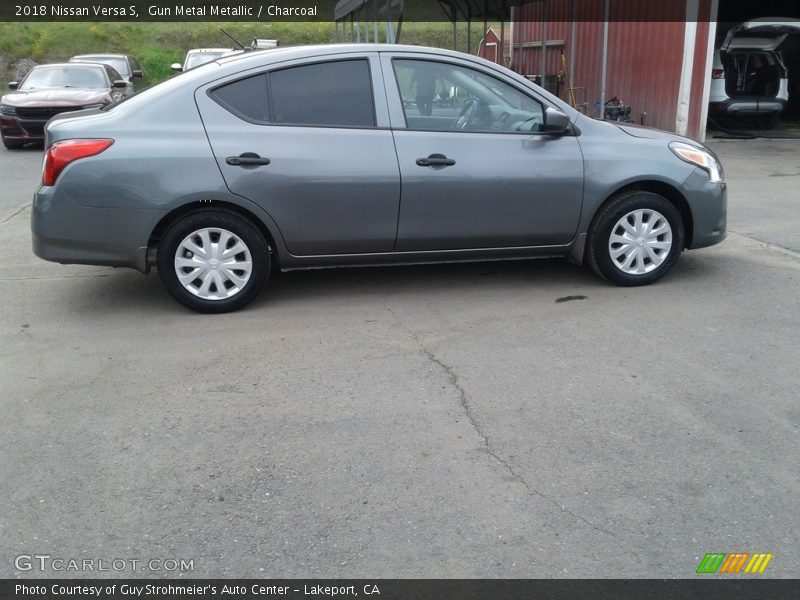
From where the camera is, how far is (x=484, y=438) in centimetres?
398

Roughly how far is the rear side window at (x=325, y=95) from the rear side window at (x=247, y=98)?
6 centimetres

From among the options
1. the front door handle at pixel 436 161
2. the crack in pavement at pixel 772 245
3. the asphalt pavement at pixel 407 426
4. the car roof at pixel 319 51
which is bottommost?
the crack in pavement at pixel 772 245

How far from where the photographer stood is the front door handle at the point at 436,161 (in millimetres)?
5773

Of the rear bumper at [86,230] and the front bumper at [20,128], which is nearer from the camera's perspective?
the rear bumper at [86,230]

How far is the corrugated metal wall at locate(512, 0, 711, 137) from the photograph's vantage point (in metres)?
14.1

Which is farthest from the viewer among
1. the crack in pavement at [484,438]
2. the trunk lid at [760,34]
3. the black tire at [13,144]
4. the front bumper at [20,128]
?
the trunk lid at [760,34]

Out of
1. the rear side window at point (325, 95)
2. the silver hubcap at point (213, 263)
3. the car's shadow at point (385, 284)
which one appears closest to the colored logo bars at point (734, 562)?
the car's shadow at point (385, 284)

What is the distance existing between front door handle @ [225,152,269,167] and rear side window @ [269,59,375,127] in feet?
1.01

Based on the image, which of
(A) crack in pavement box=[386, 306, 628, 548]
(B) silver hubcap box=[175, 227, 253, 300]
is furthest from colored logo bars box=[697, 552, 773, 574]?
(B) silver hubcap box=[175, 227, 253, 300]

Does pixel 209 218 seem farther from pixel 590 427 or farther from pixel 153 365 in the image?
pixel 590 427

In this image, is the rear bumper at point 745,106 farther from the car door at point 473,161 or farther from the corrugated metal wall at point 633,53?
the car door at point 473,161
